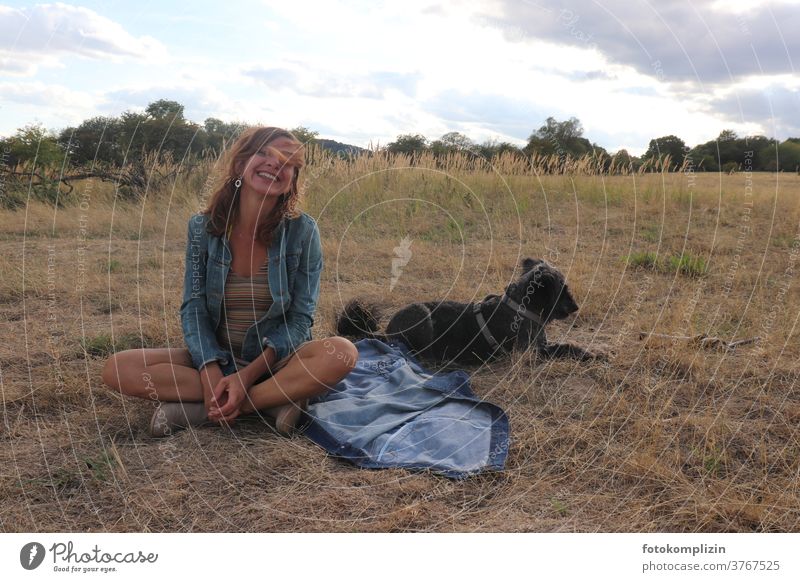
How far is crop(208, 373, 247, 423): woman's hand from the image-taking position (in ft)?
13.5

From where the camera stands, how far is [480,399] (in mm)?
4637

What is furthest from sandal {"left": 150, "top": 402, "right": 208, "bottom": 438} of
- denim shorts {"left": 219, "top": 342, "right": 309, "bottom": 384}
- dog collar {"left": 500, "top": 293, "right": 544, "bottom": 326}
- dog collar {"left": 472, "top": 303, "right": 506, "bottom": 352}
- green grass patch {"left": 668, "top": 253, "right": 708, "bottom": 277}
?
green grass patch {"left": 668, "top": 253, "right": 708, "bottom": 277}

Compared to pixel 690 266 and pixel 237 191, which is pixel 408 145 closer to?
pixel 237 191

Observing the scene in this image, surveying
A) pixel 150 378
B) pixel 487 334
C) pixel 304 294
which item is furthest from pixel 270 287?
pixel 487 334

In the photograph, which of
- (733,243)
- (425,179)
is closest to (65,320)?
(425,179)

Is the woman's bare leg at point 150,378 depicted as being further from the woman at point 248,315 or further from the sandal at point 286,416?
the sandal at point 286,416

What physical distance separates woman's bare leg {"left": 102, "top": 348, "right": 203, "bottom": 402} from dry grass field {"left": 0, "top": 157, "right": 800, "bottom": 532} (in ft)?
0.67

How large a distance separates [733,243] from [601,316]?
370 cm

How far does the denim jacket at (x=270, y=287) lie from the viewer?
14.3 ft

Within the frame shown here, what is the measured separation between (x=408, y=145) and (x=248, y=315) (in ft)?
6.53

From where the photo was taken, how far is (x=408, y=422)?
4.34m

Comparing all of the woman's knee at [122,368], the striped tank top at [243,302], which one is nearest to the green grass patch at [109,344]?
the woman's knee at [122,368]

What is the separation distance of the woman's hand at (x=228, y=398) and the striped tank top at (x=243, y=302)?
0.28m
